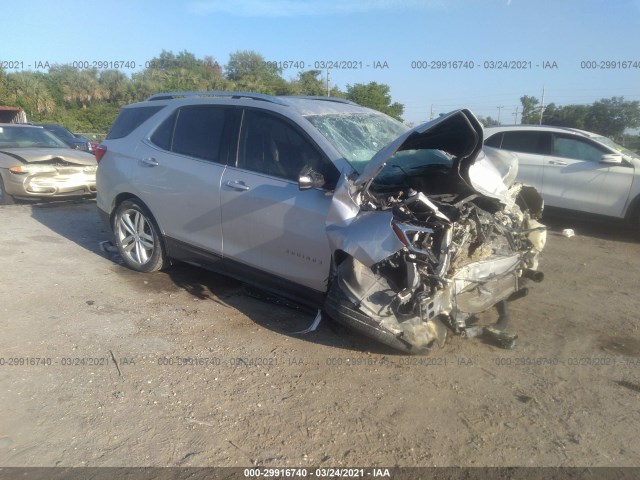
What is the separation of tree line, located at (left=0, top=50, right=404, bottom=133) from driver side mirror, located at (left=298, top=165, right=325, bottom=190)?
3117 cm

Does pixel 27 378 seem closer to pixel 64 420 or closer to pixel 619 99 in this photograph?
pixel 64 420

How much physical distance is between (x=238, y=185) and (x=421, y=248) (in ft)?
5.65

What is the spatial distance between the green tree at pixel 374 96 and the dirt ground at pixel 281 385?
21813 mm

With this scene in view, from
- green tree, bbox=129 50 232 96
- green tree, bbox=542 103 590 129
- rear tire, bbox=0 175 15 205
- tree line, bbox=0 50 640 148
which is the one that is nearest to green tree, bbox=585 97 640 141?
green tree, bbox=542 103 590 129

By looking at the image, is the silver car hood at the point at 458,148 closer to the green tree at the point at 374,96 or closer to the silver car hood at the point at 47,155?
the silver car hood at the point at 47,155

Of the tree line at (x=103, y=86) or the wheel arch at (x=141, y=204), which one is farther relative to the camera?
the tree line at (x=103, y=86)

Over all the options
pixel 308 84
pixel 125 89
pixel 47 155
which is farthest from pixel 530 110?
pixel 125 89

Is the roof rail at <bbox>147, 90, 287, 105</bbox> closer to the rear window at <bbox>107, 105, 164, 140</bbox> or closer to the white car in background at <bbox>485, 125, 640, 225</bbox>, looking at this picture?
the rear window at <bbox>107, 105, 164, 140</bbox>

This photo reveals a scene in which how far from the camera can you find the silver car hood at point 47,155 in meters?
8.86

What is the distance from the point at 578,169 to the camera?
321 inches

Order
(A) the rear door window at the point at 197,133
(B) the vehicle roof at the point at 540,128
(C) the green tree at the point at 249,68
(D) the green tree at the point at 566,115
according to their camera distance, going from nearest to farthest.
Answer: (A) the rear door window at the point at 197,133 → (B) the vehicle roof at the point at 540,128 → (D) the green tree at the point at 566,115 → (C) the green tree at the point at 249,68

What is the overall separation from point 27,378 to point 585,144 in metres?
8.12

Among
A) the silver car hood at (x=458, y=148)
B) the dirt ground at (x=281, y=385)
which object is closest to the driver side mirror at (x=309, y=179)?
the silver car hood at (x=458, y=148)

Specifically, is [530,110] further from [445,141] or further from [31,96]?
[31,96]
